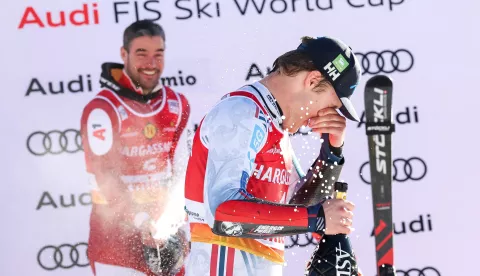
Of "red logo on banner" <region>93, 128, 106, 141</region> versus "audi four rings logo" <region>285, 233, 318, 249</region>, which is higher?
"red logo on banner" <region>93, 128, 106, 141</region>

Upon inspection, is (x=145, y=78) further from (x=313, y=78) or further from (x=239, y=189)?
(x=239, y=189)

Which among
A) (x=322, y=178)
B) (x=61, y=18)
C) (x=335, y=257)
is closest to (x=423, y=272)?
(x=322, y=178)

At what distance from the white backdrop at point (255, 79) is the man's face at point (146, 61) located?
62mm

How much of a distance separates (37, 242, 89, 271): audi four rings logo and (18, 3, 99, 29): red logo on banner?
135 centimetres

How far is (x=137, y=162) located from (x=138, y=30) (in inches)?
31.9

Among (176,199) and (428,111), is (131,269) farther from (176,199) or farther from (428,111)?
(428,111)

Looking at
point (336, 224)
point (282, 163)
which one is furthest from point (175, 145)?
point (336, 224)

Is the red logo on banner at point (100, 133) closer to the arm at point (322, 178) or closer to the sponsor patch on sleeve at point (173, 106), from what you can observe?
the sponsor patch on sleeve at point (173, 106)

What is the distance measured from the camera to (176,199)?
5684mm

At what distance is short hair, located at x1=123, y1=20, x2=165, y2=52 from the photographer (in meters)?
5.68

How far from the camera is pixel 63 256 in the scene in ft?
18.6

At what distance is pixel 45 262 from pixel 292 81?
8.18ft

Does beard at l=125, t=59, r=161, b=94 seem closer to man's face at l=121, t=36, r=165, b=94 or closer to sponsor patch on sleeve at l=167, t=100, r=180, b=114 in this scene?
man's face at l=121, t=36, r=165, b=94

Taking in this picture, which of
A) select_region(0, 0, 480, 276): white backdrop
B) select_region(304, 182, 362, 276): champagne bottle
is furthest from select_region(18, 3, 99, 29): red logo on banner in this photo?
select_region(304, 182, 362, 276): champagne bottle
